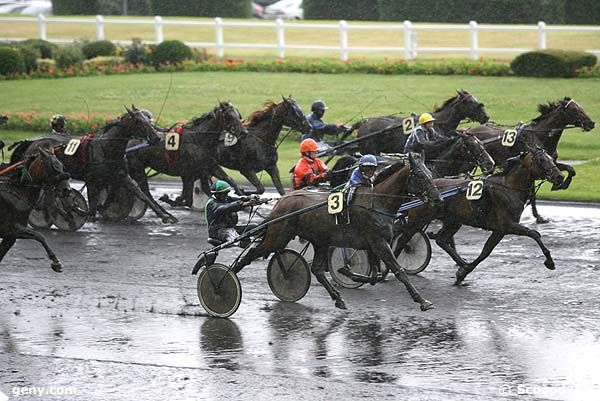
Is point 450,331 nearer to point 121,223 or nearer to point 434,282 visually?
point 434,282

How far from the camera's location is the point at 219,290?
40.4ft

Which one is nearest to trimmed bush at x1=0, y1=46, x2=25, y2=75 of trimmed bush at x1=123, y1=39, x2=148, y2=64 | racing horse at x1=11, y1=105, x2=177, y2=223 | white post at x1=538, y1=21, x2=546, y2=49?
trimmed bush at x1=123, y1=39, x2=148, y2=64

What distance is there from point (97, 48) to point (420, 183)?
85.5 feet

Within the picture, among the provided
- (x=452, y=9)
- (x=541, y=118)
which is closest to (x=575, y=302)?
(x=541, y=118)

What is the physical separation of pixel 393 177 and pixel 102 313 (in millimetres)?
3464

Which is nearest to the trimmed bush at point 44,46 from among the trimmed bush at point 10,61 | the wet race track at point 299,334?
the trimmed bush at point 10,61

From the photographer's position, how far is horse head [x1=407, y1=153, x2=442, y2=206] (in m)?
11.9

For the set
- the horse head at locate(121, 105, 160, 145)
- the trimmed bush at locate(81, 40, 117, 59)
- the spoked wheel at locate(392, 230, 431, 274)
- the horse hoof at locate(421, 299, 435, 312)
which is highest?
the trimmed bush at locate(81, 40, 117, 59)

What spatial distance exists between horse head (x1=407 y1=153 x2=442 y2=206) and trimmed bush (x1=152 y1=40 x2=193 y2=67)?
24094 mm

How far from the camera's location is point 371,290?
13.4m

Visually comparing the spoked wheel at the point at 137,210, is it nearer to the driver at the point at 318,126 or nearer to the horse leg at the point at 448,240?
the driver at the point at 318,126

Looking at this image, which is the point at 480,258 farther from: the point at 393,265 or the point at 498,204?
the point at 393,265

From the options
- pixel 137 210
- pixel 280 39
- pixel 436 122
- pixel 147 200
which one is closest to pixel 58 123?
pixel 137 210

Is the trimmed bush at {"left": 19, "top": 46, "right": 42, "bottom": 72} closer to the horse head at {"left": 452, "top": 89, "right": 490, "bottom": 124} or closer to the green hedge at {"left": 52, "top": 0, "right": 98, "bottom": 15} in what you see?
the green hedge at {"left": 52, "top": 0, "right": 98, "bottom": 15}
